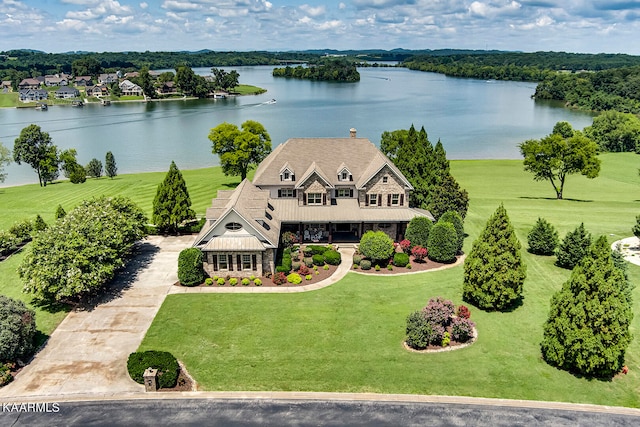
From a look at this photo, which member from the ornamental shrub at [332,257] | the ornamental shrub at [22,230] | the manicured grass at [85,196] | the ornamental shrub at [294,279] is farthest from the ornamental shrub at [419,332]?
the ornamental shrub at [22,230]

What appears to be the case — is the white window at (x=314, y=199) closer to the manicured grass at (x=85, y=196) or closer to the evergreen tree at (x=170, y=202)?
the evergreen tree at (x=170, y=202)

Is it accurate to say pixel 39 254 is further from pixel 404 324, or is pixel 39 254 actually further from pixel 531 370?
pixel 531 370

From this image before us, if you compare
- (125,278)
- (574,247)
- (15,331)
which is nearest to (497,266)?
(574,247)

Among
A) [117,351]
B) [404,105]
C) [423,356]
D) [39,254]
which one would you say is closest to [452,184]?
[423,356]

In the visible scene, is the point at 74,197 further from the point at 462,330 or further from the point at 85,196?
the point at 462,330

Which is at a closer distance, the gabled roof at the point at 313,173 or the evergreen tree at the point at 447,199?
the gabled roof at the point at 313,173

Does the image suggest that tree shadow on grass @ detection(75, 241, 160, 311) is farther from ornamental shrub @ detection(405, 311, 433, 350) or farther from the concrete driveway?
ornamental shrub @ detection(405, 311, 433, 350)

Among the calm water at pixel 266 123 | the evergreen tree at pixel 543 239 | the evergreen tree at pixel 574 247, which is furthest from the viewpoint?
the calm water at pixel 266 123
